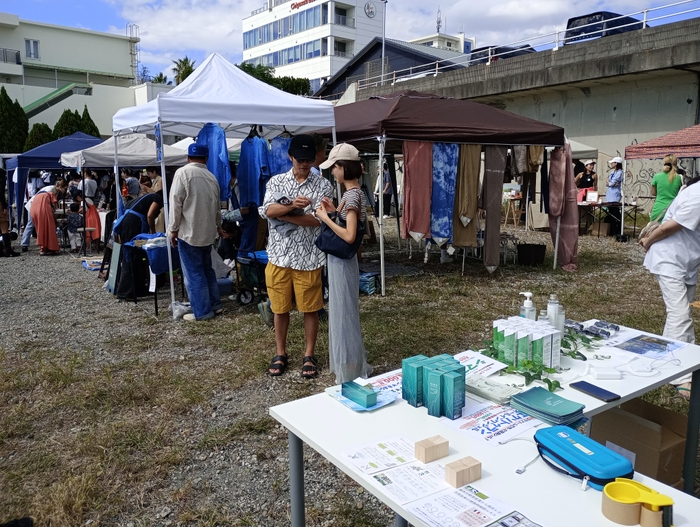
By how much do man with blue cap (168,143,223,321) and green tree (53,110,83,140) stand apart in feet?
87.1

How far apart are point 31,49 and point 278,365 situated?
143 feet

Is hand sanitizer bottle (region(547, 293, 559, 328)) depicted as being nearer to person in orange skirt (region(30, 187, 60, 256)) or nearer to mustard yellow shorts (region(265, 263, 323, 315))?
mustard yellow shorts (region(265, 263, 323, 315))

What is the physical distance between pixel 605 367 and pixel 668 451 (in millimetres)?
586

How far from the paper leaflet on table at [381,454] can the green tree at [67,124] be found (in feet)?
101

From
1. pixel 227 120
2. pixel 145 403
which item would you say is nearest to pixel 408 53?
pixel 227 120

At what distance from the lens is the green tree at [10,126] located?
90.4ft

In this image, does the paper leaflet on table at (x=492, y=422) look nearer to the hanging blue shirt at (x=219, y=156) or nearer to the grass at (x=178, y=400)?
the grass at (x=178, y=400)

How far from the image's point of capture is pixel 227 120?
18.4 ft

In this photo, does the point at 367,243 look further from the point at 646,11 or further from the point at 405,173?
the point at 646,11

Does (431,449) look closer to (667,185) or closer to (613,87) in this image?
(667,185)

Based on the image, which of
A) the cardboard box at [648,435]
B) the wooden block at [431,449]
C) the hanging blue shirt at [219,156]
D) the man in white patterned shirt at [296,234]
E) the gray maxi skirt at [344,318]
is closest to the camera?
the wooden block at [431,449]

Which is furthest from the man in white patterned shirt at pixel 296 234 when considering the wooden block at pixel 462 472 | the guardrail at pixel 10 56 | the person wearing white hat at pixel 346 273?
the guardrail at pixel 10 56

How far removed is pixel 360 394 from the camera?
202cm

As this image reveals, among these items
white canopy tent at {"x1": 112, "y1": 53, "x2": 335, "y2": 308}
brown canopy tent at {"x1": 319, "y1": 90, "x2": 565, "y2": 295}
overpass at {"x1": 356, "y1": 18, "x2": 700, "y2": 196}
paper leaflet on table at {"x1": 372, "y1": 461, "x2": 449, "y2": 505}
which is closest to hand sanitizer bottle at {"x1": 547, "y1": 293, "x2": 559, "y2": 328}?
paper leaflet on table at {"x1": 372, "y1": 461, "x2": 449, "y2": 505}
